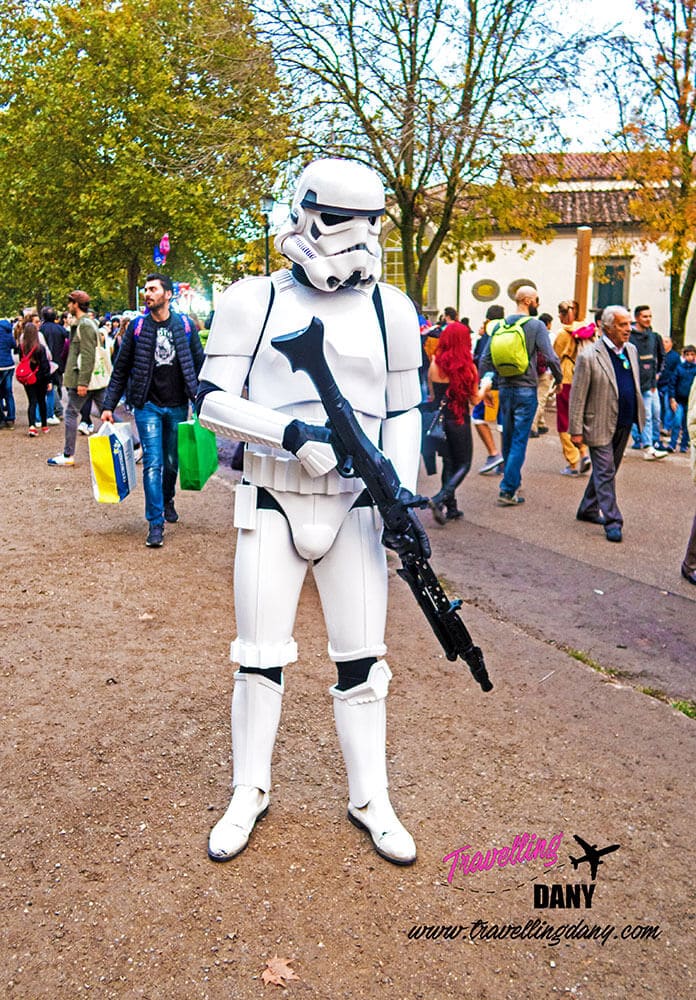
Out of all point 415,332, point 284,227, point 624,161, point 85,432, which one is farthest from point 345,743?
point 624,161

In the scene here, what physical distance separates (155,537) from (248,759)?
4113 millimetres

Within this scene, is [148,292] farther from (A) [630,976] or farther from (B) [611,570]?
(A) [630,976]

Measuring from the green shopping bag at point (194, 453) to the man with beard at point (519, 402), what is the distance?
337cm

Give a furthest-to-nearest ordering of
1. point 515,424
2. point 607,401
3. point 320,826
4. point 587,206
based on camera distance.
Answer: point 587,206
point 515,424
point 607,401
point 320,826

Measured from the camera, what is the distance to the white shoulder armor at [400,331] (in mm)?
3062

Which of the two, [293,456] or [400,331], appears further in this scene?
[400,331]

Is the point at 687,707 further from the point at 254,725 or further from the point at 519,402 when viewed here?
the point at 519,402

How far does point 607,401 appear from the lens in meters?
7.63

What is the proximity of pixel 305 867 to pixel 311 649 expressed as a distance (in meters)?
1.98

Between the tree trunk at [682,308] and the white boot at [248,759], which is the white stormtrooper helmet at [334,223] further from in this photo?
the tree trunk at [682,308]

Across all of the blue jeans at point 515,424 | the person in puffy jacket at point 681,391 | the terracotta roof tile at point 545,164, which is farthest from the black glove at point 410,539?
the terracotta roof tile at point 545,164

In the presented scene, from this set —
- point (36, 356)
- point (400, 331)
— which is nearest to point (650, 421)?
point (36, 356)

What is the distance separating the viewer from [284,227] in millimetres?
2984

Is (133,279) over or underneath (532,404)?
over
